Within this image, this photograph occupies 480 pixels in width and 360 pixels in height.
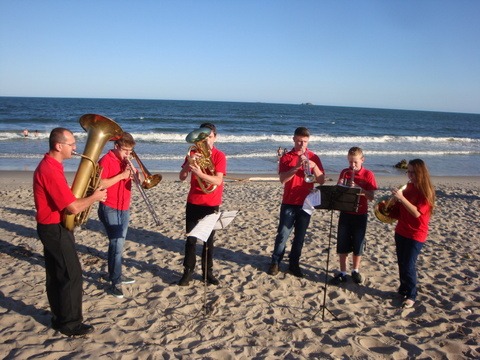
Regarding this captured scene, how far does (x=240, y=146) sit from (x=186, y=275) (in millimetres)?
19971

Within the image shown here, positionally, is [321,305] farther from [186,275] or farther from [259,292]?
[186,275]

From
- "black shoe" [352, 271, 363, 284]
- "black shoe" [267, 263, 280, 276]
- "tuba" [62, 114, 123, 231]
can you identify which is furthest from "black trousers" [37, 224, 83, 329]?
"black shoe" [352, 271, 363, 284]

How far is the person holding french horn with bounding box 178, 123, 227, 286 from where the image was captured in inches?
171

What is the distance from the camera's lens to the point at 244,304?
4.61 meters

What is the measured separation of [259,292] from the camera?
4918 millimetres

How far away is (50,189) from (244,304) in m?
2.58

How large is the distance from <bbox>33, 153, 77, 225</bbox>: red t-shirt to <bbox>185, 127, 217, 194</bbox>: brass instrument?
1.37 meters

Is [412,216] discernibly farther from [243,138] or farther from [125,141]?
[243,138]

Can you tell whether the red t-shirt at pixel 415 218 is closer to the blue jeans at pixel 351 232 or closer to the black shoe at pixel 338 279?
the blue jeans at pixel 351 232

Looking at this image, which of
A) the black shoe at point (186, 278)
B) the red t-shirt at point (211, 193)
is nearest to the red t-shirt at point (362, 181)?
the red t-shirt at point (211, 193)

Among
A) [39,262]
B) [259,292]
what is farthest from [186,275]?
[39,262]

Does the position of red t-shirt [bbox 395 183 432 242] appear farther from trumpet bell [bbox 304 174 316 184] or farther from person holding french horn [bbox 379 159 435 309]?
trumpet bell [bbox 304 174 316 184]

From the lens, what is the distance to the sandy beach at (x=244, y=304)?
3.69 metres

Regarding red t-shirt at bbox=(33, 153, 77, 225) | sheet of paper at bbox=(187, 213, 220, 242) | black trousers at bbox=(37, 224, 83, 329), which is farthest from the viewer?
sheet of paper at bbox=(187, 213, 220, 242)
